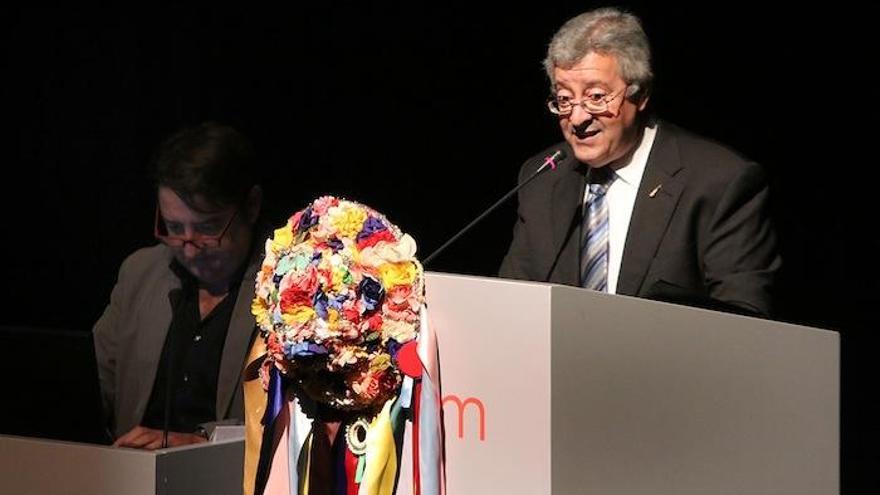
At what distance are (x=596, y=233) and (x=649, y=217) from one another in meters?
0.14

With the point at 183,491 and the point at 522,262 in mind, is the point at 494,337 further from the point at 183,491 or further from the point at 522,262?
the point at 522,262

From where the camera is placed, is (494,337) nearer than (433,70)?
Yes

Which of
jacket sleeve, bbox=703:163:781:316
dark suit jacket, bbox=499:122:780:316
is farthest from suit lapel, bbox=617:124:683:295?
jacket sleeve, bbox=703:163:781:316

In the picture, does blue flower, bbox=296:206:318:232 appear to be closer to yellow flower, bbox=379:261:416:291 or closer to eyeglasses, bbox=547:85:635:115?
yellow flower, bbox=379:261:416:291

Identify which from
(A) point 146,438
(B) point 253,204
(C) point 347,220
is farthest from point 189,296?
(C) point 347,220

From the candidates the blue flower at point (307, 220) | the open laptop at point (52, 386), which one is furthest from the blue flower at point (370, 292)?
the open laptop at point (52, 386)

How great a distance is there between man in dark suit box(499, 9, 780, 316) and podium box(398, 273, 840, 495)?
23.4 inches

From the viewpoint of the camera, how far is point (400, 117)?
448cm

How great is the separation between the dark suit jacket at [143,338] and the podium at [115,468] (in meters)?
0.69

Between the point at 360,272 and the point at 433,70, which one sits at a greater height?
the point at 433,70

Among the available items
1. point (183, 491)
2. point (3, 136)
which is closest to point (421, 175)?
point (3, 136)

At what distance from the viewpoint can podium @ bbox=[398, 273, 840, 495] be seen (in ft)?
7.97

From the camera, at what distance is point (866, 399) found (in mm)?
4227

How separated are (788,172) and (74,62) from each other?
80.7 inches
